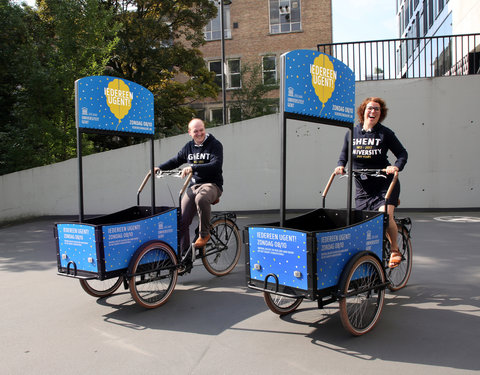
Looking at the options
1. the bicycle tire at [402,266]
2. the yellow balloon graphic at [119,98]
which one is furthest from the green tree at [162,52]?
the bicycle tire at [402,266]

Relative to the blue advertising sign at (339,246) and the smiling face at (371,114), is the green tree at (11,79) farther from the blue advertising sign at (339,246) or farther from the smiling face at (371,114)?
the blue advertising sign at (339,246)

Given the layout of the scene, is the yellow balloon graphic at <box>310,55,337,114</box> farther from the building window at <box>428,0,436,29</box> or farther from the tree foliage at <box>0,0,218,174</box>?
the building window at <box>428,0,436,29</box>

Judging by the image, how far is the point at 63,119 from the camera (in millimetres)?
13898

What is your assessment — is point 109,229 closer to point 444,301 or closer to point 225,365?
point 225,365

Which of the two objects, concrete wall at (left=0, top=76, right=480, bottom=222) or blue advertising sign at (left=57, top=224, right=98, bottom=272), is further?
concrete wall at (left=0, top=76, right=480, bottom=222)

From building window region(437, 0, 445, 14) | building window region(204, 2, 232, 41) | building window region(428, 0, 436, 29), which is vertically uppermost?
building window region(204, 2, 232, 41)

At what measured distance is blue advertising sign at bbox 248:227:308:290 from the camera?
3274 millimetres

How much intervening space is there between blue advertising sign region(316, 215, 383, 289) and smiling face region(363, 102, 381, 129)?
4.13 feet

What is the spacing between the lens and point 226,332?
11.9 feet

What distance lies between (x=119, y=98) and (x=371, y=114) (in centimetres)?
270

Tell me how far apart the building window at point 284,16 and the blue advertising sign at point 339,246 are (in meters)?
25.1

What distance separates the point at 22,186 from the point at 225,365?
12.0 m

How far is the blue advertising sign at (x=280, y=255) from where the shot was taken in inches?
129

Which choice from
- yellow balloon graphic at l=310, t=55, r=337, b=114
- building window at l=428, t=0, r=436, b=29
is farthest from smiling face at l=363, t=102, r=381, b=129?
building window at l=428, t=0, r=436, b=29
